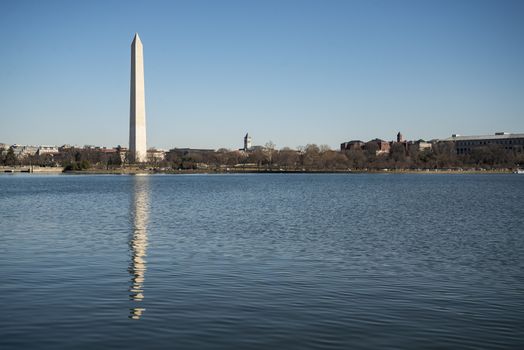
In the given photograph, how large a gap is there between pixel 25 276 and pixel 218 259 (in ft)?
16.0

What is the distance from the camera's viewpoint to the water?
9.30 metres

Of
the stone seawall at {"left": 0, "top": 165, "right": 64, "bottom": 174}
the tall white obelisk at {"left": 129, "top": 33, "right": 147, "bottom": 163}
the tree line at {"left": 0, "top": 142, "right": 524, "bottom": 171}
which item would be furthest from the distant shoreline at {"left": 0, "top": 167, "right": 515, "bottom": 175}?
the tall white obelisk at {"left": 129, "top": 33, "right": 147, "bottom": 163}

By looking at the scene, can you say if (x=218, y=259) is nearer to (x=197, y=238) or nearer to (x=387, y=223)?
(x=197, y=238)

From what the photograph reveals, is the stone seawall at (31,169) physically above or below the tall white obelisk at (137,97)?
below

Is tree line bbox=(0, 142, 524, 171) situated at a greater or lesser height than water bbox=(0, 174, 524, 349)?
greater

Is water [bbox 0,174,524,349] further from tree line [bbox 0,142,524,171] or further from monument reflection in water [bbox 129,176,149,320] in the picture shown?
tree line [bbox 0,142,524,171]

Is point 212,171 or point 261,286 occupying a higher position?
point 212,171

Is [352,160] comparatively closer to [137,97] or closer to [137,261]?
[137,97]

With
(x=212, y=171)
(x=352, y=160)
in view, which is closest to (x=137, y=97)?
(x=212, y=171)

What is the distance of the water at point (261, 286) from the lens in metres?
9.30

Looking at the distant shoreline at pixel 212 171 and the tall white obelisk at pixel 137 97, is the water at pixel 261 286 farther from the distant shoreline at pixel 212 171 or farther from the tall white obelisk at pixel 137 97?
→ the distant shoreline at pixel 212 171

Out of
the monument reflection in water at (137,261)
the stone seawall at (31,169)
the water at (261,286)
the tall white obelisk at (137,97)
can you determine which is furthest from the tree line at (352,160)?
the water at (261,286)

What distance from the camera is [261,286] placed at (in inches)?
505

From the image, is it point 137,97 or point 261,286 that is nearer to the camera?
point 261,286
